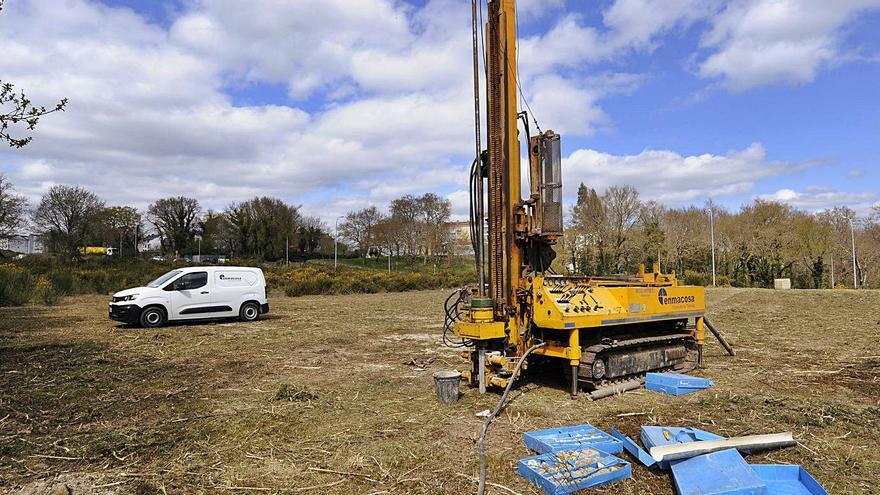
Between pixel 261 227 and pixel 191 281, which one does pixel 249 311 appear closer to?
pixel 191 281

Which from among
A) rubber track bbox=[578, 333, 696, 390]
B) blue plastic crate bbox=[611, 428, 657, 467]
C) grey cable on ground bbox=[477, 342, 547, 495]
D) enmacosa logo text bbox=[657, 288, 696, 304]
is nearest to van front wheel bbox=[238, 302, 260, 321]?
grey cable on ground bbox=[477, 342, 547, 495]

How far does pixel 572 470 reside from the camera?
4.39 metres

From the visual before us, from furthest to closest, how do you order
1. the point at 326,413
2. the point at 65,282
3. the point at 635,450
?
the point at 65,282, the point at 326,413, the point at 635,450

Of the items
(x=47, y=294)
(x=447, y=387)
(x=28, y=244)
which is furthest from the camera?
(x=28, y=244)

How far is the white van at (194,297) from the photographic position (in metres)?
14.8

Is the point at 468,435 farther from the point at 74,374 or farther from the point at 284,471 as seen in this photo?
the point at 74,374

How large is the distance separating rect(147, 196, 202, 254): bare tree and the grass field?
57.5 meters

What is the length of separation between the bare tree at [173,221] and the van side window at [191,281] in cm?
5443

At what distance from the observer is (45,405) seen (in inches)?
267

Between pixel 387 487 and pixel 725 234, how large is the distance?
47890mm

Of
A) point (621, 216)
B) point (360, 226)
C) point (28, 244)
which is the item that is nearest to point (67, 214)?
point (28, 244)

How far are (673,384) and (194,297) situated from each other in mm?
13238

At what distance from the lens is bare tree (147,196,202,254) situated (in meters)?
65.6

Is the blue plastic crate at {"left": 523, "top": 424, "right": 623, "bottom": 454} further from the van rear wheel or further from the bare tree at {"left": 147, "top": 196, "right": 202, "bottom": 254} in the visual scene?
the bare tree at {"left": 147, "top": 196, "right": 202, "bottom": 254}
